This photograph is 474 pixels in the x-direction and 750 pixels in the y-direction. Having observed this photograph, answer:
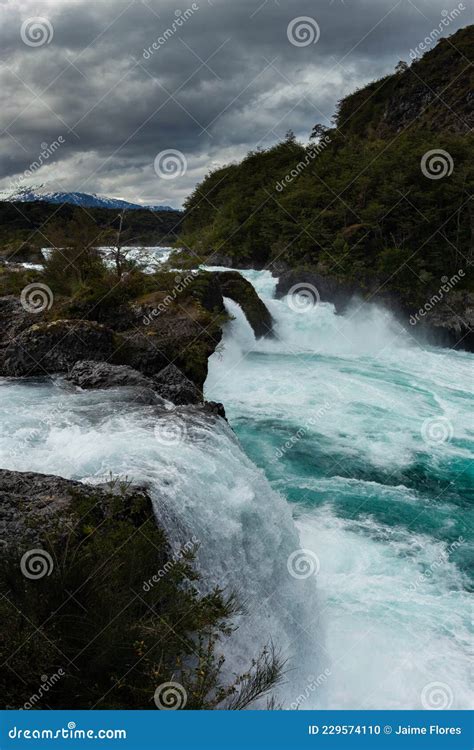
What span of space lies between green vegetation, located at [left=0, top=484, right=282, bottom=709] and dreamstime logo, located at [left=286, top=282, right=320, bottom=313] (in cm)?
2103

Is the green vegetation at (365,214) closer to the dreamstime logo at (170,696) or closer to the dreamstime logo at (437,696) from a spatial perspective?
the dreamstime logo at (437,696)

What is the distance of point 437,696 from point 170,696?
418cm

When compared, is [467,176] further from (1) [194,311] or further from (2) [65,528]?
(2) [65,528]

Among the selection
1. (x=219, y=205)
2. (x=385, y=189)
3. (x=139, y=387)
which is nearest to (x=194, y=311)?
(x=139, y=387)

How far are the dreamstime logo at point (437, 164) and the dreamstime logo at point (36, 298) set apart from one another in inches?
952

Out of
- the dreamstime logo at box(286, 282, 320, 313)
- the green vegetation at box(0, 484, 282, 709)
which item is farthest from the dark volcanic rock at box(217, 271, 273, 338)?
the green vegetation at box(0, 484, 282, 709)

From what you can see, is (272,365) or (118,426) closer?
(118,426)

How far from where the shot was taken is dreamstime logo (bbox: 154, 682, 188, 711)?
430 centimetres

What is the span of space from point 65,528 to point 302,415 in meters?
10.3

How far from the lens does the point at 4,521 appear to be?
529cm

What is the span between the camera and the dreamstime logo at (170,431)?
8.27 meters

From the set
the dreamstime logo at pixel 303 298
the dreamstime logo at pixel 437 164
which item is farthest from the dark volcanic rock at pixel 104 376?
the dreamstime logo at pixel 437 164
